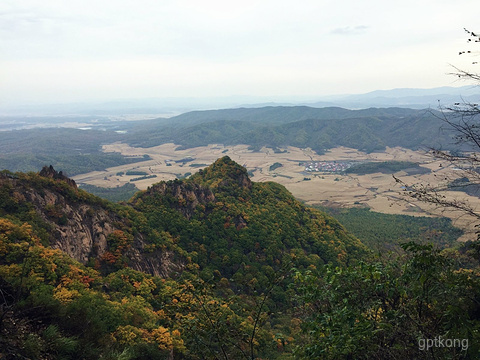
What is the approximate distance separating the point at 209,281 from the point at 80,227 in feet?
71.2

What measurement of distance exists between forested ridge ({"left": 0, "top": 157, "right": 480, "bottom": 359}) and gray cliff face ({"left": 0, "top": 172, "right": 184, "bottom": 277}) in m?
0.11

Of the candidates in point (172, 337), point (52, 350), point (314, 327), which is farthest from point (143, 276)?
point (314, 327)

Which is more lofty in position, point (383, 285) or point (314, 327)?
point (383, 285)

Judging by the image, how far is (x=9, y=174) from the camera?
83.7 ft

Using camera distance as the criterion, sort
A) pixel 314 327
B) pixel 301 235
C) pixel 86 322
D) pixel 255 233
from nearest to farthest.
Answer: pixel 314 327
pixel 86 322
pixel 255 233
pixel 301 235

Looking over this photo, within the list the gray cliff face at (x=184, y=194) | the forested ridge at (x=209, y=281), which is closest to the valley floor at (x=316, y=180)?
the forested ridge at (x=209, y=281)

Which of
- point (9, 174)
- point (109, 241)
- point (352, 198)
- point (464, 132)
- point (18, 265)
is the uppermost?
point (464, 132)

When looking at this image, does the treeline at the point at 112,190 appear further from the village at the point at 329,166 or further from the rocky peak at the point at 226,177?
the village at the point at 329,166

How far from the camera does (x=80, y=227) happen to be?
25.4 meters

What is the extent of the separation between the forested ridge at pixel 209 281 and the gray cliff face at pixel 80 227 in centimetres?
11

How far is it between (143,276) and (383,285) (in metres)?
20.4

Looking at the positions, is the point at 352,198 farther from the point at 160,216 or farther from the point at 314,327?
the point at 314,327

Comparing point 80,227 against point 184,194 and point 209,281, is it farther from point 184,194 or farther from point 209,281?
point 209,281

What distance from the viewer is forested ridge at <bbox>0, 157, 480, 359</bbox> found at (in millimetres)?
6793
